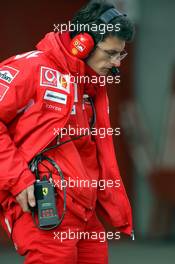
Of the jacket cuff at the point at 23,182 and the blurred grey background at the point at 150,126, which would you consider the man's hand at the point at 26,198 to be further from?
Result: the blurred grey background at the point at 150,126

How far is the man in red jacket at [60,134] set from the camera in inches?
174

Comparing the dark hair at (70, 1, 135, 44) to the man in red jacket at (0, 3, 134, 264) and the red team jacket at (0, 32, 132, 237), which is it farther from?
the red team jacket at (0, 32, 132, 237)

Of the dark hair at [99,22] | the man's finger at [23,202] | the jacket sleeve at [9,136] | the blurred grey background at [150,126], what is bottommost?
the blurred grey background at [150,126]

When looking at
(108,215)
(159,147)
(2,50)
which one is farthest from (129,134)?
(108,215)

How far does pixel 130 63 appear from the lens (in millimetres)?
8391

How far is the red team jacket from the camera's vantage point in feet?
14.4

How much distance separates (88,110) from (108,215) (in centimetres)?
56

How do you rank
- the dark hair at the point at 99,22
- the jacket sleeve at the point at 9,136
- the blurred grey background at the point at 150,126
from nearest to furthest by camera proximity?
1. the jacket sleeve at the point at 9,136
2. the dark hair at the point at 99,22
3. the blurred grey background at the point at 150,126

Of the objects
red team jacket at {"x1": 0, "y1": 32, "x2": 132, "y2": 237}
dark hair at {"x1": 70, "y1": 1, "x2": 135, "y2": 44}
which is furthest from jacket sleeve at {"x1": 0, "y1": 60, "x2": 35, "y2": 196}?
dark hair at {"x1": 70, "y1": 1, "x2": 135, "y2": 44}

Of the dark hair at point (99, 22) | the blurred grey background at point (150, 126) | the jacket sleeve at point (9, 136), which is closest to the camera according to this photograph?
the jacket sleeve at point (9, 136)

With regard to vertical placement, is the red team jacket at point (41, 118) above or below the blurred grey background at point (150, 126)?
above

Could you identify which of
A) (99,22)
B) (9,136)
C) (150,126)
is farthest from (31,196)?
(150,126)

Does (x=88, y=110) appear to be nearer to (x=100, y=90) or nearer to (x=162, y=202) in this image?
(x=100, y=90)

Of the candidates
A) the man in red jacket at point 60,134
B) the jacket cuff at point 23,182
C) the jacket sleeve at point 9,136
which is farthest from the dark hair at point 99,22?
the jacket cuff at point 23,182
